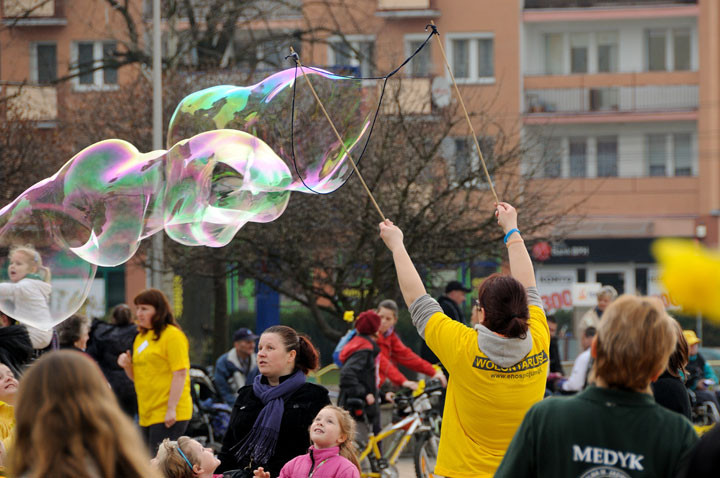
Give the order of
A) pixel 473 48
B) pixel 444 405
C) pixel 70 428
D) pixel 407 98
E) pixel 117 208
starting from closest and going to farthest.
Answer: pixel 70 428, pixel 444 405, pixel 117 208, pixel 407 98, pixel 473 48

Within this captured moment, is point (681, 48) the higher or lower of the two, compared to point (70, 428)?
higher

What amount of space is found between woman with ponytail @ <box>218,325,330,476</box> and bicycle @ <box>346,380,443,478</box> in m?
3.85

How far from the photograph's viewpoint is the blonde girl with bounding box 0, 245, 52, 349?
726cm

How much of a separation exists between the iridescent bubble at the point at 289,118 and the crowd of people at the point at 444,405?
1.37 m

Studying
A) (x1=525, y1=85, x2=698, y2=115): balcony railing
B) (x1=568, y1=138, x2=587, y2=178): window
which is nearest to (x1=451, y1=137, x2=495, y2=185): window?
(x1=525, y1=85, x2=698, y2=115): balcony railing

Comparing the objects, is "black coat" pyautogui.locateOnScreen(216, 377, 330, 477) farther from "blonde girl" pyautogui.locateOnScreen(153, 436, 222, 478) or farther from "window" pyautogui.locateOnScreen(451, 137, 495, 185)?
"window" pyautogui.locateOnScreen(451, 137, 495, 185)

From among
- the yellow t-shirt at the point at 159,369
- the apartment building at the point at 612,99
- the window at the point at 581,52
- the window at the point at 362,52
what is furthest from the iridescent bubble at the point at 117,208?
the window at the point at 581,52

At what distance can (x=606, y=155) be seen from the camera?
119 ft

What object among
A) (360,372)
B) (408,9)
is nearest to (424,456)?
(360,372)

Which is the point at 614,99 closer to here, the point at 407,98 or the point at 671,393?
the point at 407,98

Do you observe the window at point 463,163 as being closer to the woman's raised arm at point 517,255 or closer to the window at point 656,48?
the woman's raised arm at point 517,255

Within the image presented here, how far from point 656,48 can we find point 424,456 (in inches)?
1128

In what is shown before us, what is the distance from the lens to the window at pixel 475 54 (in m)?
34.3

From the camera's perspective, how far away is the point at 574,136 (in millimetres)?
36312
